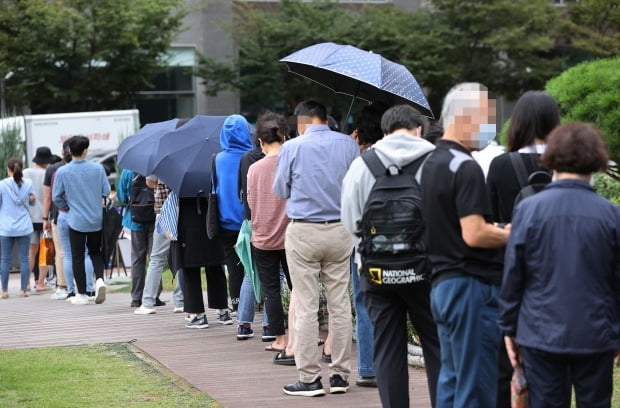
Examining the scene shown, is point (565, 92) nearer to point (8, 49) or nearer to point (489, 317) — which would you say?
point (489, 317)

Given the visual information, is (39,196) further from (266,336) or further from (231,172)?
(266,336)

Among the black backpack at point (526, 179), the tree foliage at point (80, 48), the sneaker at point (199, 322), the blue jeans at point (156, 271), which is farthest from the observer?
the tree foliage at point (80, 48)

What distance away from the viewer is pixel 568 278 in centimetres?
427

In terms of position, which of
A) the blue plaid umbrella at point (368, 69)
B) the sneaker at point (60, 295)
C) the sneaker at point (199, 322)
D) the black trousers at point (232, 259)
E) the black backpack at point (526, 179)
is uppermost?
the blue plaid umbrella at point (368, 69)

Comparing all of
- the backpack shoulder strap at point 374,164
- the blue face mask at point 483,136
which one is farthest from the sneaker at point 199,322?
the blue face mask at point 483,136

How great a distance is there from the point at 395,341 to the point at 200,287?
4.81 m

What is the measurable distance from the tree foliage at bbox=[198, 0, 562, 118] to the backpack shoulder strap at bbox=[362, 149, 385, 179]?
27.5 metres

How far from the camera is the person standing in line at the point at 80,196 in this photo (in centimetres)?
1220

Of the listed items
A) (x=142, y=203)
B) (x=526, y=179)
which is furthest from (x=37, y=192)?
(x=526, y=179)

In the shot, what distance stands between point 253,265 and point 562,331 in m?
4.73

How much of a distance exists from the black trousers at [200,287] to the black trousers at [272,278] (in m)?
1.91

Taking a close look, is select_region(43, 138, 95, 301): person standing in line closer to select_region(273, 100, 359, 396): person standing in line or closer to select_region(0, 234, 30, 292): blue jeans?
select_region(0, 234, 30, 292): blue jeans

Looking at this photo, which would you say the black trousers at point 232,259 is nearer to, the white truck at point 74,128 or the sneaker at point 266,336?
the sneaker at point 266,336

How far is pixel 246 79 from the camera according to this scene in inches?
1367
